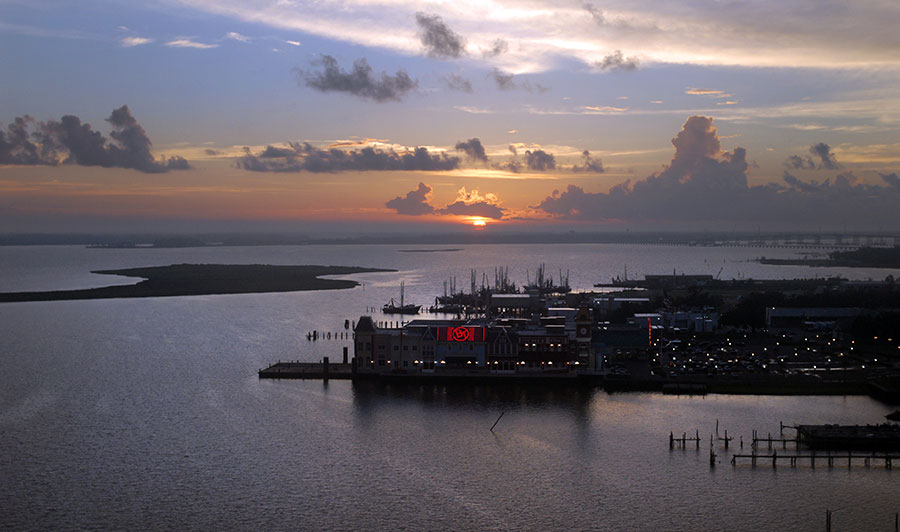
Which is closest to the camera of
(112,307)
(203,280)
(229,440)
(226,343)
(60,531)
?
(60,531)

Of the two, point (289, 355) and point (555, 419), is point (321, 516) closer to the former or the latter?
point (555, 419)

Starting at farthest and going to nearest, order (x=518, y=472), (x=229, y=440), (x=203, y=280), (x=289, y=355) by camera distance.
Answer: (x=203, y=280) → (x=289, y=355) → (x=229, y=440) → (x=518, y=472)

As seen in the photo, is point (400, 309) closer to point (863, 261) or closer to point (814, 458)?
point (814, 458)

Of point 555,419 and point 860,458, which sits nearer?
point 860,458

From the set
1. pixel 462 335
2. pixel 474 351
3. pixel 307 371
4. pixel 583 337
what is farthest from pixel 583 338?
pixel 307 371

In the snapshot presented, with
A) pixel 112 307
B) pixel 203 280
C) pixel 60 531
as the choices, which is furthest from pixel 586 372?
pixel 203 280

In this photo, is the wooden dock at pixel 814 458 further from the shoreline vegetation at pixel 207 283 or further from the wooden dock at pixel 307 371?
the shoreline vegetation at pixel 207 283
